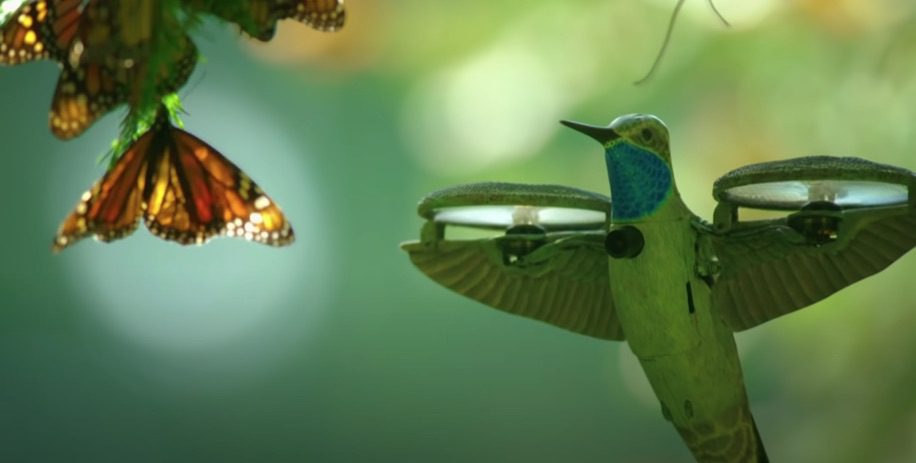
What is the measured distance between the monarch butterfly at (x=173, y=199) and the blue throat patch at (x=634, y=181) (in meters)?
0.30

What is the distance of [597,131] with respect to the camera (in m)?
1.02

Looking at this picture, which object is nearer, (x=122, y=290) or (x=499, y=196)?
(x=499, y=196)

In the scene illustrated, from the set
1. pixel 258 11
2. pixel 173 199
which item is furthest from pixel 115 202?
pixel 258 11

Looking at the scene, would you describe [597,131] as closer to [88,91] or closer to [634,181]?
[634,181]

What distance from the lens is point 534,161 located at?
181cm

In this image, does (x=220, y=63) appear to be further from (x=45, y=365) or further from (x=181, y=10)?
(x=181, y=10)

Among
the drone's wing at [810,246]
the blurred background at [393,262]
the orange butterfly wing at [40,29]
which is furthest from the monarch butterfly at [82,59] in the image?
the blurred background at [393,262]

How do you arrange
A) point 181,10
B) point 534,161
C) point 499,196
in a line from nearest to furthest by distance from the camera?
1. point 181,10
2. point 499,196
3. point 534,161

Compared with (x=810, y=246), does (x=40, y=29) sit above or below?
above

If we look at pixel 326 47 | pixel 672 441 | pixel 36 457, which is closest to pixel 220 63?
pixel 326 47

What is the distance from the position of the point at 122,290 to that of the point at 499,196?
1.03 meters

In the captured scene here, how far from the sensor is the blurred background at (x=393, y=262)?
1.77 m

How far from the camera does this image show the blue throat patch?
1.03 meters

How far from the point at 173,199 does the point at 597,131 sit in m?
0.36
